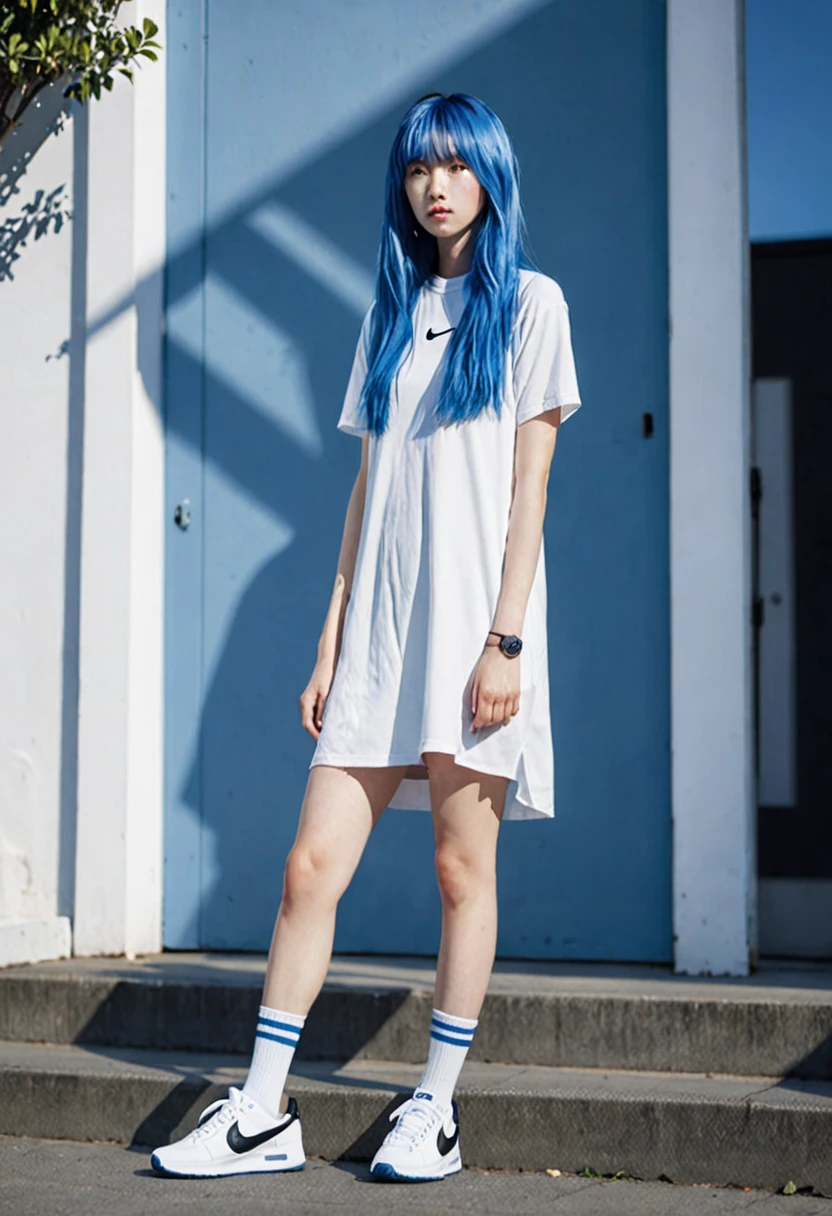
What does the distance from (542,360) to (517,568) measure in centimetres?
39

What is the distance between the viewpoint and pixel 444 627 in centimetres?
266

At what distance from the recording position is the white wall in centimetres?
385

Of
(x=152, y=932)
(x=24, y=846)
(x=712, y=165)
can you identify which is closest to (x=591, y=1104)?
(x=152, y=932)

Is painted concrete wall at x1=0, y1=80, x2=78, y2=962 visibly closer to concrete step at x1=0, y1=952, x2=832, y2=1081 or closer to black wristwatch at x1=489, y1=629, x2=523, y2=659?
concrete step at x1=0, y1=952, x2=832, y2=1081

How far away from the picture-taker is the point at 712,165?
3.97 metres

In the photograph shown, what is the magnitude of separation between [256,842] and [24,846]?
2.35 ft

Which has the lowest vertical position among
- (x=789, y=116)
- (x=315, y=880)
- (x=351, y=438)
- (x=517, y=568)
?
(x=315, y=880)

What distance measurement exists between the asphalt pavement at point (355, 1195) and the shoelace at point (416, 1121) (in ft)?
0.31

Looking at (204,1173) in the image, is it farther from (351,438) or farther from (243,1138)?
(351,438)

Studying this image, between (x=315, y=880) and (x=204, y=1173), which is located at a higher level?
(x=315, y=880)

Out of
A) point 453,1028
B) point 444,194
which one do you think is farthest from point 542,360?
point 453,1028

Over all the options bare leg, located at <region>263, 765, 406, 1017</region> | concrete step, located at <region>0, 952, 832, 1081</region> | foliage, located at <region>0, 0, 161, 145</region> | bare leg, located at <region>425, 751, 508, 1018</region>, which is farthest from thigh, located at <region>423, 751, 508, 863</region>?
foliage, located at <region>0, 0, 161, 145</region>

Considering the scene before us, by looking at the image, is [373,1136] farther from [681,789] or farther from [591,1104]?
[681,789]

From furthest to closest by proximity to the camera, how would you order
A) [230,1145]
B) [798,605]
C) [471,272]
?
[798,605], [471,272], [230,1145]
